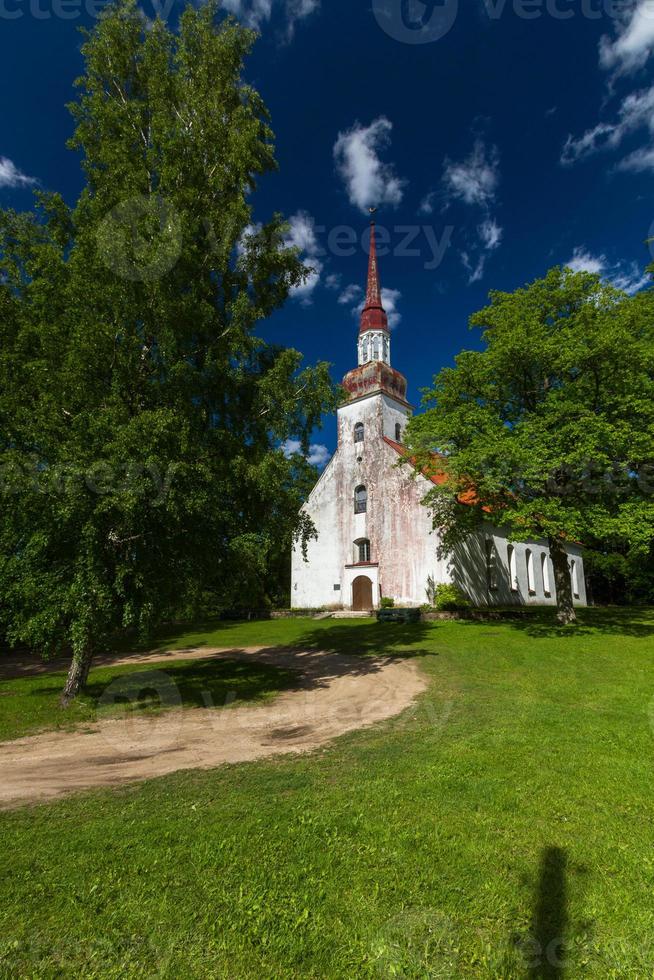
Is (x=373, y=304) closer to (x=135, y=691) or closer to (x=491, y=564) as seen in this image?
(x=491, y=564)

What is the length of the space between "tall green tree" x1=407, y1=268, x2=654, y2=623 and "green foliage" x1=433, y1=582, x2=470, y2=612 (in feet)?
15.1

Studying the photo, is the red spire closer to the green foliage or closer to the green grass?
the green foliage

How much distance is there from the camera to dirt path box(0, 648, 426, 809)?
22.5 feet

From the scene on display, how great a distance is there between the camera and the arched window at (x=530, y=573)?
38656 millimetres

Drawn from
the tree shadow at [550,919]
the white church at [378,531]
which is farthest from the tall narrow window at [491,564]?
the tree shadow at [550,919]

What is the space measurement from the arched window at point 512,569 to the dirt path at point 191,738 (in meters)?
25.6

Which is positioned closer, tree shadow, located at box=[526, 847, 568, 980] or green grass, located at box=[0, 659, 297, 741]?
tree shadow, located at box=[526, 847, 568, 980]

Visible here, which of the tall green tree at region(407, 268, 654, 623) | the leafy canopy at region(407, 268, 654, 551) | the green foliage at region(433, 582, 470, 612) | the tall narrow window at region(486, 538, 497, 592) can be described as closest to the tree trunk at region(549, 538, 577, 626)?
the tall green tree at region(407, 268, 654, 623)

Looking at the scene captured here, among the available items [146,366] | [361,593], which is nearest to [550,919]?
[146,366]

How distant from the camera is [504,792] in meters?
5.80

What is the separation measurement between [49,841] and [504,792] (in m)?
5.03

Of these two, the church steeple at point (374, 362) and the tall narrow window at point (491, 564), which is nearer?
the tall narrow window at point (491, 564)

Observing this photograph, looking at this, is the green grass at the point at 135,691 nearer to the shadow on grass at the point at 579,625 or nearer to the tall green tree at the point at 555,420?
the tall green tree at the point at 555,420

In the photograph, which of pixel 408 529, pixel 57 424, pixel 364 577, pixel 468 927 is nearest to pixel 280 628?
pixel 364 577
